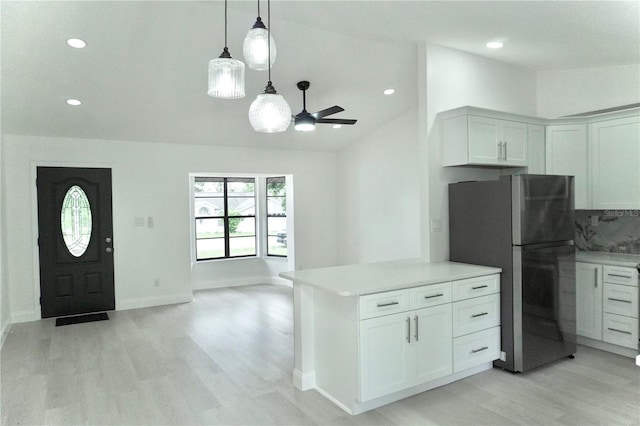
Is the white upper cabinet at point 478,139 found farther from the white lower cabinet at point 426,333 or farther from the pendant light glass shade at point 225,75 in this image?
the pendant light glass shade at point 225,75

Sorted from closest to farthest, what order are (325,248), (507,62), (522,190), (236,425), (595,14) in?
(236,425) < (595,14) < (522,190) < (507,62) < (325,248)

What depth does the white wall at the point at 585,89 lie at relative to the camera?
166 inches

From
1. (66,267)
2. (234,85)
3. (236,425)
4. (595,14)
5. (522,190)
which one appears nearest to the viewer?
(234,85)

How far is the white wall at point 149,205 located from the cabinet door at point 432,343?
4.27 m

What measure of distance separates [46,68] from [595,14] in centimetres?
452

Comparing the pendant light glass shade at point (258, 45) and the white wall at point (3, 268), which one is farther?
the white wall at point (3, 268)

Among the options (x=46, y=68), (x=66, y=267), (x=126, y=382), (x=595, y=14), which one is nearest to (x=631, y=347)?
(x=595, y=14)

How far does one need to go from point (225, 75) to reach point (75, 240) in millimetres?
4808

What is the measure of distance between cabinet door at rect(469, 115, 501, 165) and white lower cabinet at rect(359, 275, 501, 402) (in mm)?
1095

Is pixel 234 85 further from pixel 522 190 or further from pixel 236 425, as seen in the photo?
pixel 522 190

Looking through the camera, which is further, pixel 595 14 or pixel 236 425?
pixel 595 14

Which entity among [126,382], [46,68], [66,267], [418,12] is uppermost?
[418,12]

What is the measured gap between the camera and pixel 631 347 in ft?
12.1

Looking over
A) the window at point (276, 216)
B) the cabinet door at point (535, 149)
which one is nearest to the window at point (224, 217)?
the window at point (276, 216)
